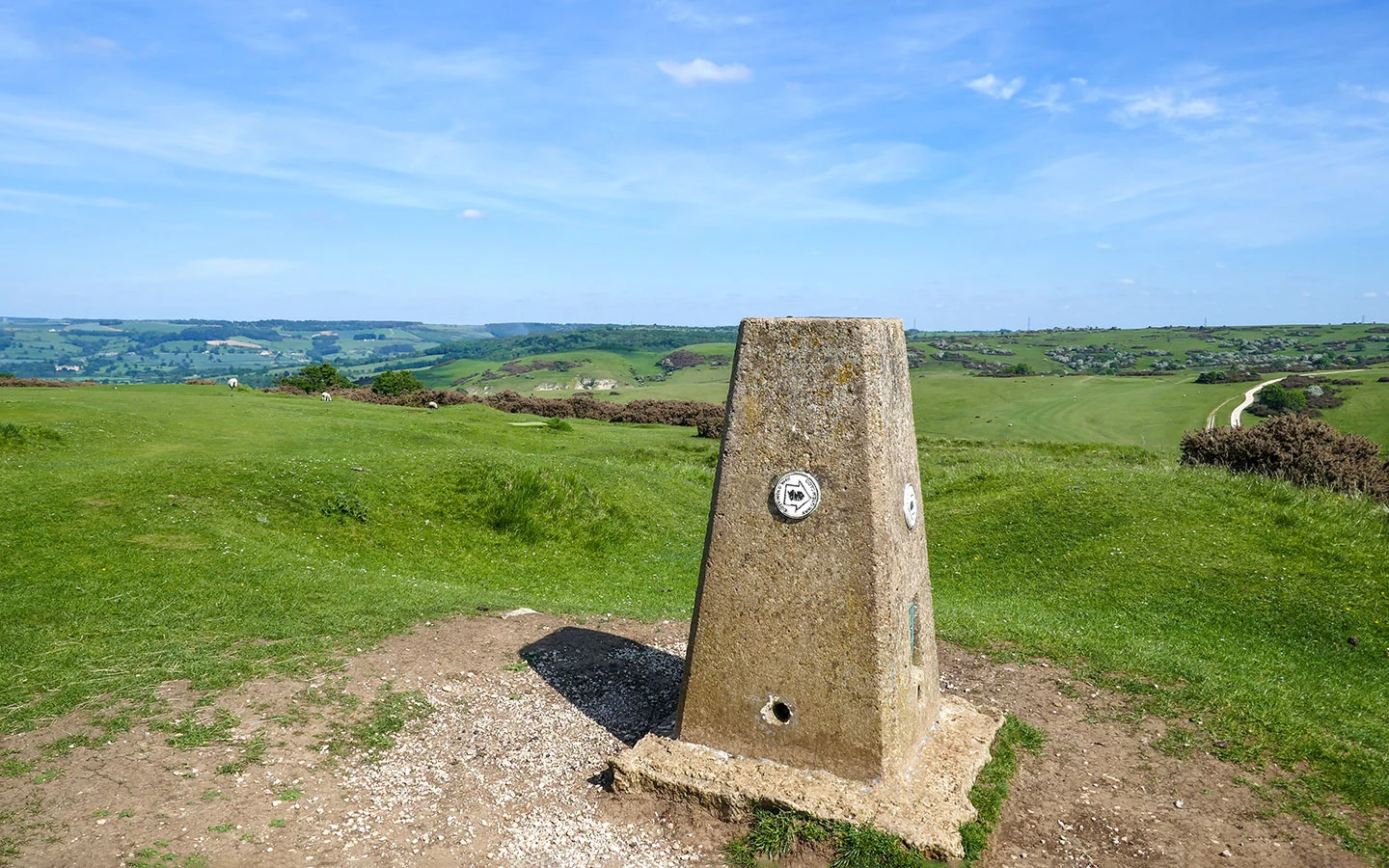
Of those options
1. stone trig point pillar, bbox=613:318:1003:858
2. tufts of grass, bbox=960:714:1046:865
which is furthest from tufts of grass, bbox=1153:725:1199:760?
stone trig point pillar, bbox=613:318:1003:858

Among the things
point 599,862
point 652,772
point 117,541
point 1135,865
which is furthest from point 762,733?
point 117,541

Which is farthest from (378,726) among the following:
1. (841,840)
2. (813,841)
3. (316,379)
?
(316,379)

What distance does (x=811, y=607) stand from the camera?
25.9ft

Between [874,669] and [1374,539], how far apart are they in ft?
47.0

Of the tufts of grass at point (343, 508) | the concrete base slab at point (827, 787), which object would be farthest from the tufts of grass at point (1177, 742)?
the tufts of grass at point (343, 508)

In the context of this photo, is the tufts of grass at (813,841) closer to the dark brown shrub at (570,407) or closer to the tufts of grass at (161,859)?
the tufts of grass at (161,859)

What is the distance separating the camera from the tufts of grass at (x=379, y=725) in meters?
8.68

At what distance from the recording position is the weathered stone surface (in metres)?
7.68

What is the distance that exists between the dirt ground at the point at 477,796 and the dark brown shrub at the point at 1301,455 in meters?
15.0

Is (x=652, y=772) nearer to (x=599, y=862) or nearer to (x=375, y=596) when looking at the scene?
(x=599, y=862)

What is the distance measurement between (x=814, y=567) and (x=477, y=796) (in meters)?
4.00

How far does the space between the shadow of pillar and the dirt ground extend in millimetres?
50

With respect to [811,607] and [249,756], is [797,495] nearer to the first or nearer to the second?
[811,607]

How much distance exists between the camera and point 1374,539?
16.2 metres
